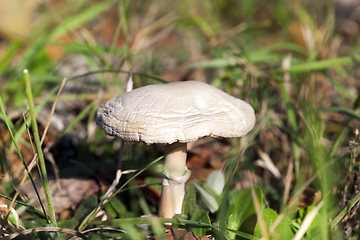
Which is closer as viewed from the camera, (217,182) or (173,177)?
(173,177)

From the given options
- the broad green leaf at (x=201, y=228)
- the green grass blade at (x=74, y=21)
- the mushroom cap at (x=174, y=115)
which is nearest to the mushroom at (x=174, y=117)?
the mushroom cap at (x=174, y=115)

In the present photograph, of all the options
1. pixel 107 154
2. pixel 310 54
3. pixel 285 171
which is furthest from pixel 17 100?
pixel 310 54

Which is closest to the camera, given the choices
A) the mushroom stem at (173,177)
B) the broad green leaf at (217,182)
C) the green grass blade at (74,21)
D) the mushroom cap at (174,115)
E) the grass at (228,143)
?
the mushroom cap at (174,115)

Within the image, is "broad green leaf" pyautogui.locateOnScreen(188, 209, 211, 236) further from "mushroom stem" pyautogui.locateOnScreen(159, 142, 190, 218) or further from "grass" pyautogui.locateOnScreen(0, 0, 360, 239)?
"mushroom stem" pyautogui.locateOnScreen(159, 142, 190, 218)

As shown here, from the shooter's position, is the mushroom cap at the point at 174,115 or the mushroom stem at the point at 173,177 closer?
the mushroom cap at the point at 174,115

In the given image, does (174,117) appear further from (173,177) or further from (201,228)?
(201,228)

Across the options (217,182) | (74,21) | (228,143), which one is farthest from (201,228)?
(74,21)

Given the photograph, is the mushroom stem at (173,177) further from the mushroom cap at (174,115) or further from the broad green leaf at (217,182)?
the mushroom cap at (174,115)
